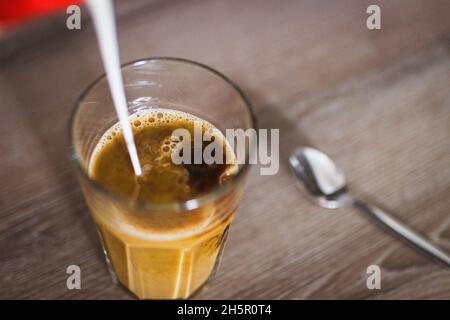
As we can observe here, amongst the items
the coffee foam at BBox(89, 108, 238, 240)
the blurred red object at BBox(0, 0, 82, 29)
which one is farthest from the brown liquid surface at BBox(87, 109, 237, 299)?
the blurred red object at BBox(0, 0, 82, 29)

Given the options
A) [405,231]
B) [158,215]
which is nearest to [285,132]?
[405,231]

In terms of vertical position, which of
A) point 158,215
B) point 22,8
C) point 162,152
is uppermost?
point 22,8

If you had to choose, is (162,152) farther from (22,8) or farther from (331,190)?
(22,8)

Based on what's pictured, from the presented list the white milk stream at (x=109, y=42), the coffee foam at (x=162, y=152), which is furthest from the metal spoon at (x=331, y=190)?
the white milk stream at (x=109, y=42)

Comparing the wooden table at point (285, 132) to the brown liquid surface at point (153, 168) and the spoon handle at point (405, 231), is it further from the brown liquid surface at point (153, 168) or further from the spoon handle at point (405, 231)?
the brown liquid surface at point (153, 168)

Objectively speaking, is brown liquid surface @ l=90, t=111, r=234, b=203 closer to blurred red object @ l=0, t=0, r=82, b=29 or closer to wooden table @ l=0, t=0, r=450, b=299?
wooden table @ l=0, t=0, r=450, b=299
